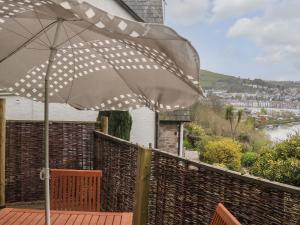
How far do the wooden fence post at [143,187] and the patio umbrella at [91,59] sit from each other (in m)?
0.59

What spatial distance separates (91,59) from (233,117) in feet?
87.7

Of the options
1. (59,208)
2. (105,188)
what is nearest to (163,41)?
(59,208)

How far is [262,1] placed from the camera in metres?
43.7

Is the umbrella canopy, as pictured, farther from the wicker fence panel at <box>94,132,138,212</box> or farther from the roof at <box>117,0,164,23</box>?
the roof at <box>117,0,164,23</box>

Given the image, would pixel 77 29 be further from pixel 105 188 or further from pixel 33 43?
pixel 105 188

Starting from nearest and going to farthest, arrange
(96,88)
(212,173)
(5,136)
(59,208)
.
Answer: (212,173), (96,88), (59,208), (5,136)

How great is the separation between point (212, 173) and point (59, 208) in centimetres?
211

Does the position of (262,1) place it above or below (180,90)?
above

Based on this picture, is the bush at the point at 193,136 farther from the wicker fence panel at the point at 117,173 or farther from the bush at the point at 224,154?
the wicker fence panel at the point at 117,173

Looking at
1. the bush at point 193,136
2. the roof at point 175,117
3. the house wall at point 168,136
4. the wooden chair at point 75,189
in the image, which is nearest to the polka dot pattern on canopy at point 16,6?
the wooden chair at point 75,189

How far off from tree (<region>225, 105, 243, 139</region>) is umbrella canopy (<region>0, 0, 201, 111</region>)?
2484cm

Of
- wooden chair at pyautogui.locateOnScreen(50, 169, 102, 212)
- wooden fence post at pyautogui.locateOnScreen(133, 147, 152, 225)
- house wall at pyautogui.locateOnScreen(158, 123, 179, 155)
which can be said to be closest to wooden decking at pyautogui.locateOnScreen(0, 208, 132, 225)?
wooden fence post at pyautogui.locateOnScreen(133, 147, 152, 225)

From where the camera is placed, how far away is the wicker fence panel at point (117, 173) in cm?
584

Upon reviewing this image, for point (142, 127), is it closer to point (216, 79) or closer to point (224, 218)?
point (224, 218)
